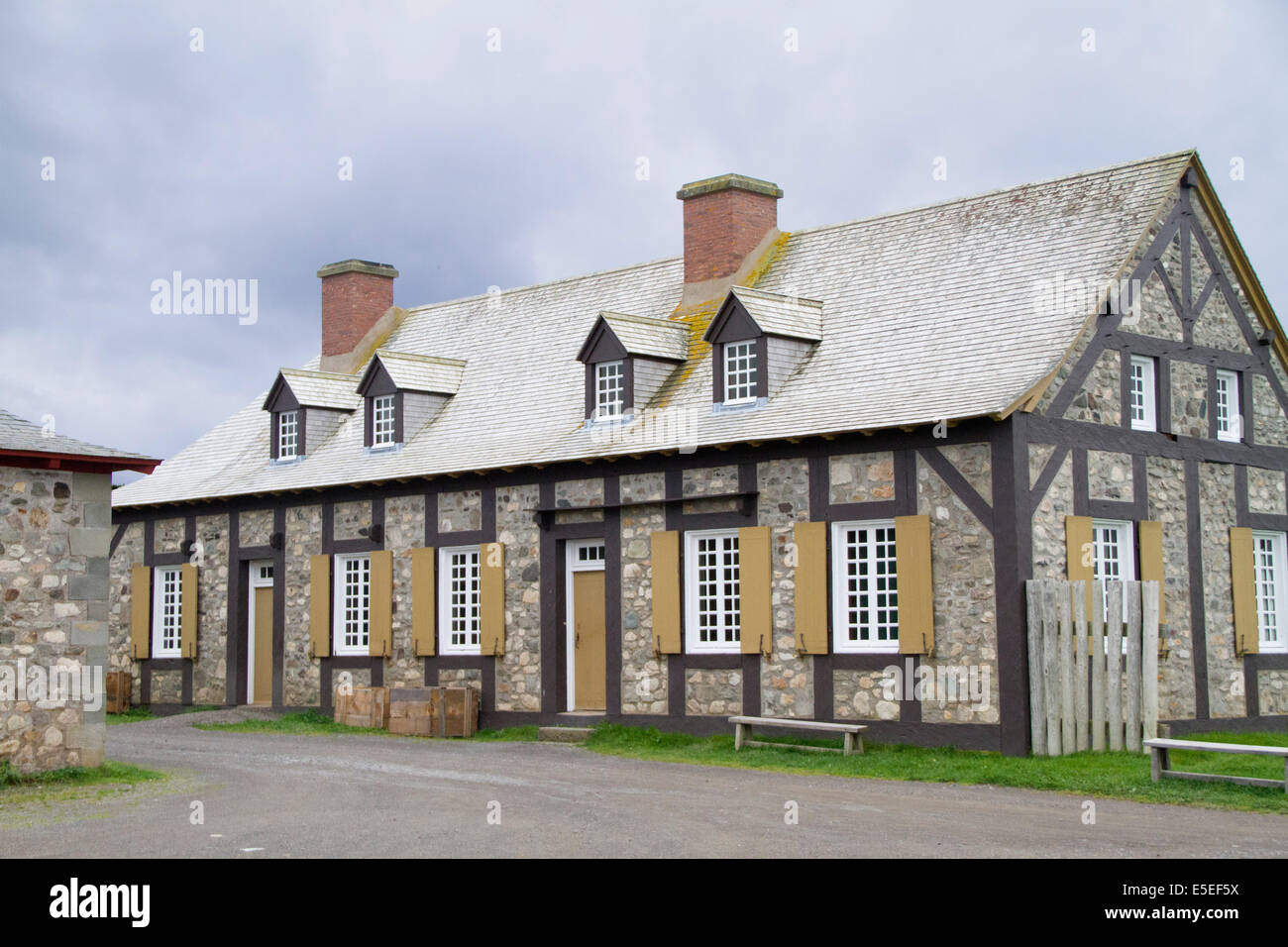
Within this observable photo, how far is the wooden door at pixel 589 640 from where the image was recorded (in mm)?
21516

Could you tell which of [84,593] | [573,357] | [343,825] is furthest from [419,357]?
[343,825]

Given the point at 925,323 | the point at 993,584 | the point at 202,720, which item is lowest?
the point at 202,720

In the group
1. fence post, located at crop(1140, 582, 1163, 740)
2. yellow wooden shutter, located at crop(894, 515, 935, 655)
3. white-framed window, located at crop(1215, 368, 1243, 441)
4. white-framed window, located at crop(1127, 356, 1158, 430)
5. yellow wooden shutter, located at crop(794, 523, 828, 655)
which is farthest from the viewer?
white-framed window, located at crop(1215, 368, 1243, 441)

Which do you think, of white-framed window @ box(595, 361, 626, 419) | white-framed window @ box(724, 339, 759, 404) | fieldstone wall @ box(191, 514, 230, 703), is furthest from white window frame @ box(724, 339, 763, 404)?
fieldstone wall @ box(191, 514, 230, 703)

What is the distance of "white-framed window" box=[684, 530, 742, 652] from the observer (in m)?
19.9

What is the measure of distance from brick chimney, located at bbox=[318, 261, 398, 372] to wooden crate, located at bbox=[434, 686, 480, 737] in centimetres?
925

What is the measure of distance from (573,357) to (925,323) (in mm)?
6595

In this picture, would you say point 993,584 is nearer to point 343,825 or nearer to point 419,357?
point 343,825

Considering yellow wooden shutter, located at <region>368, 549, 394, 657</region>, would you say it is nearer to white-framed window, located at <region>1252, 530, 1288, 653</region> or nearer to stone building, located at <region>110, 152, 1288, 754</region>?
stone building, located at <region>110, 152, 1288, 754</region>

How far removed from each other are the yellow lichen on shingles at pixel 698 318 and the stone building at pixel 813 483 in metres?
0.06

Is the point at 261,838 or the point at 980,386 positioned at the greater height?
the point at 980,386

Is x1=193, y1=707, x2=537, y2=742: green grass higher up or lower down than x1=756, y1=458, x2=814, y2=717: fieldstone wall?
lower down

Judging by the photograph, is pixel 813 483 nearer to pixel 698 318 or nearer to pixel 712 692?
pixel 712 692
